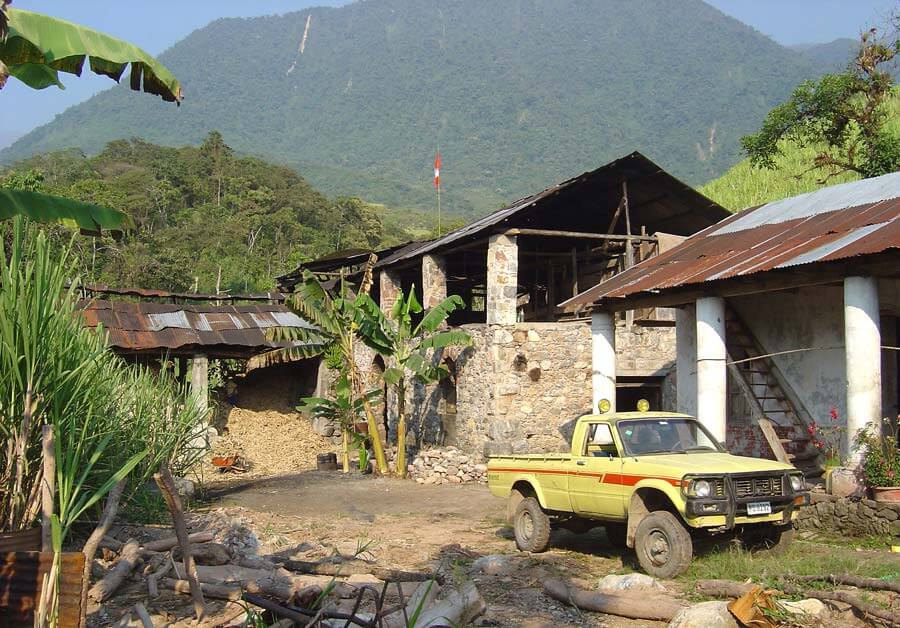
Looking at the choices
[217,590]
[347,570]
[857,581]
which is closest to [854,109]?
[857,581]

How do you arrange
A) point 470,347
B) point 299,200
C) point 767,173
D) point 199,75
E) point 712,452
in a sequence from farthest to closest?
1. point 199,75
2. point 299,200
3. point 767,173
4. point 470,347
5. point 712,452

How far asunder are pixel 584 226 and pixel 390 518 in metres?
11.5

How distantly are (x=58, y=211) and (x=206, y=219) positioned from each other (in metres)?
44.9

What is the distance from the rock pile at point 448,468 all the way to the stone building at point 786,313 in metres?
4.76

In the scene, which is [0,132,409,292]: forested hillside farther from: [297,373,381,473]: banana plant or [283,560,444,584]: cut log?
[283,560,444,584]: cut log

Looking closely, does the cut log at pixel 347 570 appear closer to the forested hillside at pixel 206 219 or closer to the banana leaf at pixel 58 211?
the banana leaf at pixel 58 211

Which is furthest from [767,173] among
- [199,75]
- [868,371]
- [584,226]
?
[199,75]

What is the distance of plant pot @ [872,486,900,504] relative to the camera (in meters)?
9.65

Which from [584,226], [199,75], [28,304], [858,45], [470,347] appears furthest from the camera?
[199,75]

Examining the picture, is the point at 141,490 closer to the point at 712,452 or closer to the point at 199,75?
the point at 712,452

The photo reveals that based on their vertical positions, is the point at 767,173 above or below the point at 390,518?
above

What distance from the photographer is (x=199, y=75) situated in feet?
638

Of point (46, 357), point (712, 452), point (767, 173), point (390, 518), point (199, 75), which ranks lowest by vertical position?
point (390, 518)

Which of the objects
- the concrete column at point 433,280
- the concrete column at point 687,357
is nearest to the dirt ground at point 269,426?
the concrete column at point 433,280
